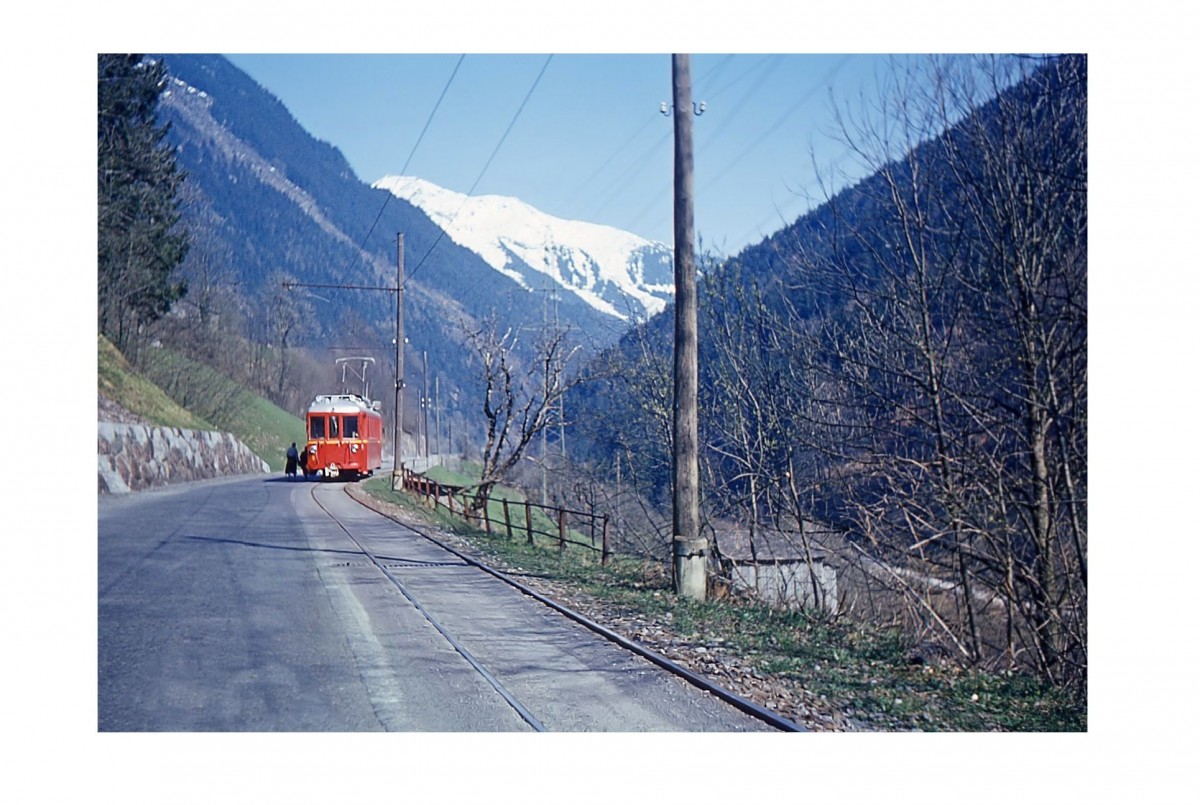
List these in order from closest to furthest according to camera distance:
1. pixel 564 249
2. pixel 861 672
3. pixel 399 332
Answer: pixel 861 672 → pixel 564 249 → pixel 399 332

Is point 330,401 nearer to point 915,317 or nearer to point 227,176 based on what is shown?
point 227,176

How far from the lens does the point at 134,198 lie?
14.4m

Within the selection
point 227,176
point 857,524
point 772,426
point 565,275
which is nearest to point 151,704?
point 857,524

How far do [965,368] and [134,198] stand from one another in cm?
1194

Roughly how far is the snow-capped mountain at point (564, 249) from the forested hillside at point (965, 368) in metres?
3.83

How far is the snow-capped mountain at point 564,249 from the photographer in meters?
14.7

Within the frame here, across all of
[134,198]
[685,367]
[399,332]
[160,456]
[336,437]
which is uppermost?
[134,198]

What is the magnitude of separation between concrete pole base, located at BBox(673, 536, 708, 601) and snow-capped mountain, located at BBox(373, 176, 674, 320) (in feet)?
17.2

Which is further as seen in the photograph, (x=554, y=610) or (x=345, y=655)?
(x=554, y=610)

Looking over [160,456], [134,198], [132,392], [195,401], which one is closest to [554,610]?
[134,198]

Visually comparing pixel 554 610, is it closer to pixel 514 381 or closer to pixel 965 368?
pixel 965 368

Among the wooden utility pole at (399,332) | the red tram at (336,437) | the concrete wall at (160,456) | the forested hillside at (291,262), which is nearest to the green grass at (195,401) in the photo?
the concrete wall at (160,456)

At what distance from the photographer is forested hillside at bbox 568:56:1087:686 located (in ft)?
26.8

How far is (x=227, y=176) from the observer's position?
1462 centimetres
